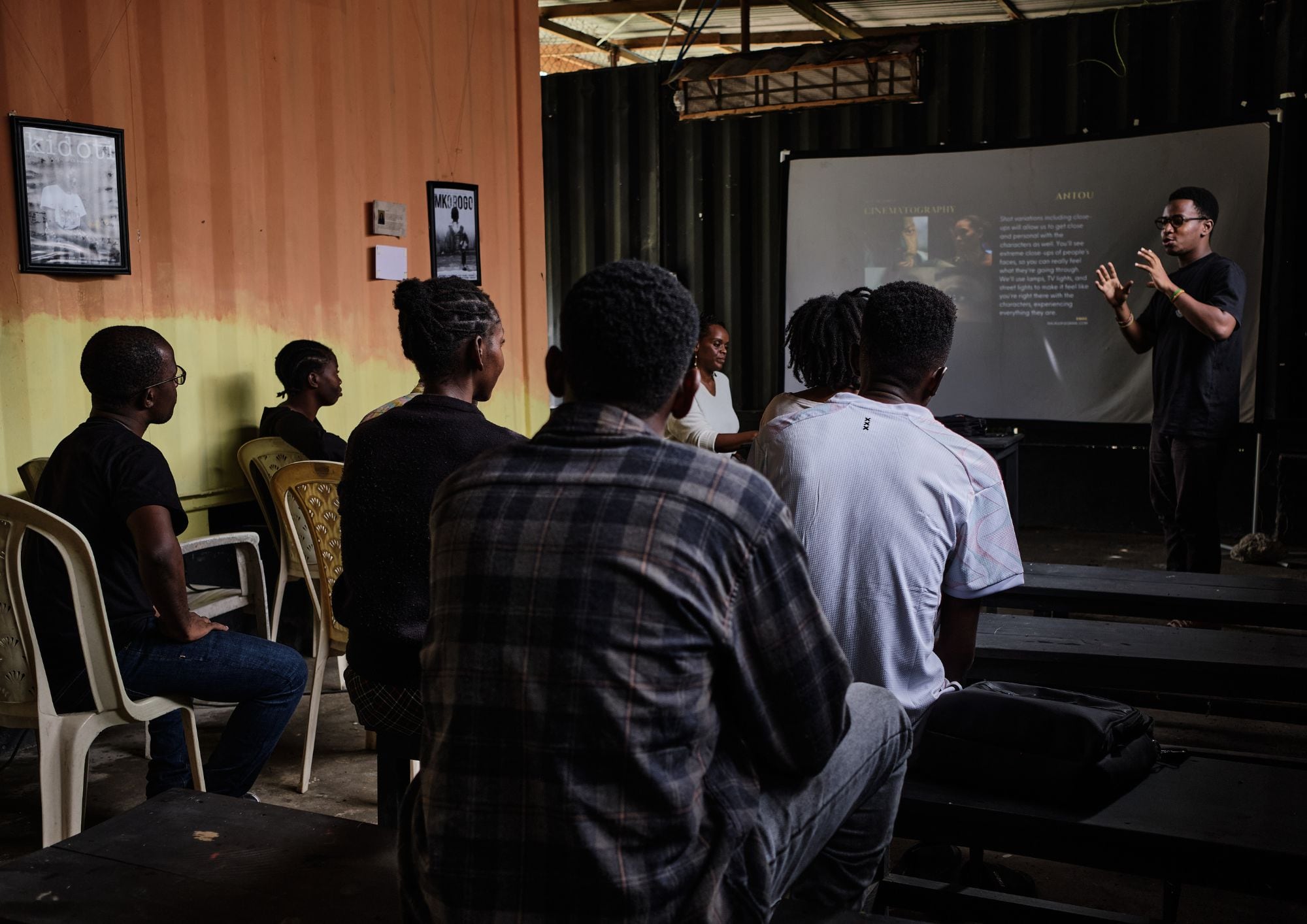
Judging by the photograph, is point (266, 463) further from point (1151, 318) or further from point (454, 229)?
point (1151, 318)

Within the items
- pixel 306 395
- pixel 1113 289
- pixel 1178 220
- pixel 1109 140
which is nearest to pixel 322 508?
pixel 306 395

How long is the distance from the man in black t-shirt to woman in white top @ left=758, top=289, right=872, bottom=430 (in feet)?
7.67

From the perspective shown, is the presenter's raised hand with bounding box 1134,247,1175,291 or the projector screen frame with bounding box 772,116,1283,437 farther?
the projector screen frame with bounding box 772,116,1283,437

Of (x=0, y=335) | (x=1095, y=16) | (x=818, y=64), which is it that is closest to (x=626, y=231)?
(x=818, y=64)

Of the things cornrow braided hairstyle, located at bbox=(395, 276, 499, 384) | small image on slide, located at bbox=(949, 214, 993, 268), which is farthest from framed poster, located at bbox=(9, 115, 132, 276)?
small image on slide, located at bbox=(949, 214, 993, 268)

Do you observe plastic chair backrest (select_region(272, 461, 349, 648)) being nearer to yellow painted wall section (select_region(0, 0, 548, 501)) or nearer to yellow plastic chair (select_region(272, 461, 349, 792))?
yellow plastic chair (select_region(272, 461, 349, 792))

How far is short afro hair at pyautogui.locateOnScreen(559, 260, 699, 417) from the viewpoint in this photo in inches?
51.6

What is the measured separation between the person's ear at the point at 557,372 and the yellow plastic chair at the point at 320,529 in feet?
5.99

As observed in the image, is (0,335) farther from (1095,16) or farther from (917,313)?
(1095,16)

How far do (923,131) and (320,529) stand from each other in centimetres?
531

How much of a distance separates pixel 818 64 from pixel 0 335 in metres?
4.59

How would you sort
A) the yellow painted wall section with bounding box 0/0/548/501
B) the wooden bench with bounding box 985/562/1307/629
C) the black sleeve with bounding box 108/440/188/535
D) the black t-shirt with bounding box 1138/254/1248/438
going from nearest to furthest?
the black sleeve with bounding box 108/440/188/535 < the wooden bench with bounding box 985/562/1307/629 < the yellow painted wall section with bounding box 0/0/548/501 < the black t-shirt with bounding box 1138/254/1248/438

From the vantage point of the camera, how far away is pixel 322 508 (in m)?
3.23

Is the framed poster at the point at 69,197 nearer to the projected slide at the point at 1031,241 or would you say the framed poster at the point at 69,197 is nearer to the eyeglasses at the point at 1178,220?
the eyeglasses at the point at 1178,220
